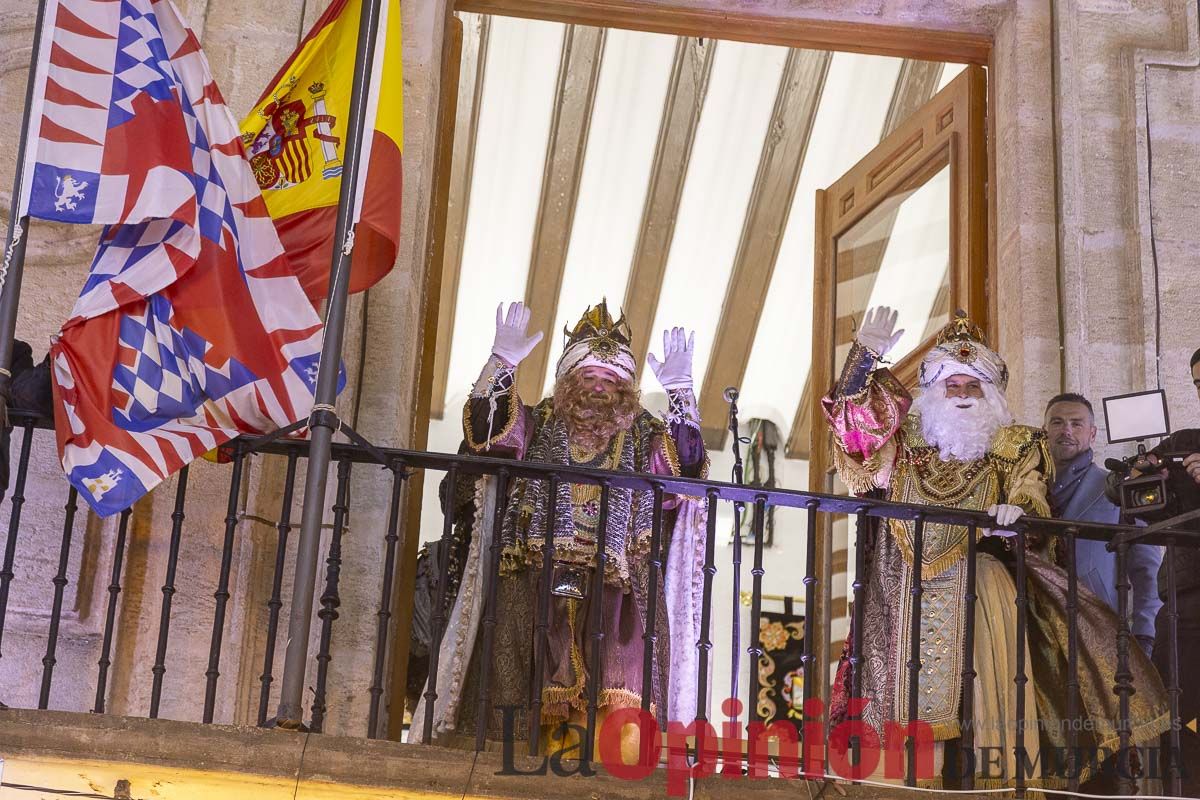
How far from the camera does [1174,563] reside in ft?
18.8

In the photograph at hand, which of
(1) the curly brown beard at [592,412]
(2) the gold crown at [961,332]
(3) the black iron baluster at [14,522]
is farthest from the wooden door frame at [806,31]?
(3) the black iron baluster at [14,522]

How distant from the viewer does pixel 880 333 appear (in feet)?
20.6

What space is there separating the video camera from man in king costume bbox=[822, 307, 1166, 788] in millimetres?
282

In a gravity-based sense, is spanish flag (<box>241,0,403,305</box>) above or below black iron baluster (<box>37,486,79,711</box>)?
above

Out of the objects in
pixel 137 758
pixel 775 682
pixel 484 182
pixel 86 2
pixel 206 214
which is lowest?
pixel 137 758

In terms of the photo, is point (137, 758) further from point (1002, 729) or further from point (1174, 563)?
point (1174, 563)

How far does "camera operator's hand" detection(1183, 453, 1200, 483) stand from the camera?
5.75 m

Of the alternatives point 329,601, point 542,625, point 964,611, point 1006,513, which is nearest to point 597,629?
point 542,625

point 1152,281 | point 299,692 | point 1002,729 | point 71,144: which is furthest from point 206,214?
point 1152,281

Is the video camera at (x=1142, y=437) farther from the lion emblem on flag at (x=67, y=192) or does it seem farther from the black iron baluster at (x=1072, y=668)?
the lion emblem on flag at (x=67, y=192)

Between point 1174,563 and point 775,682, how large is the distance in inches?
169

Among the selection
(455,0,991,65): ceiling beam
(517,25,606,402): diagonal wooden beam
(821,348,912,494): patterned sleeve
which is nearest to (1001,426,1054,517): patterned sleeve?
(821,348,912,494): patterned sleeve

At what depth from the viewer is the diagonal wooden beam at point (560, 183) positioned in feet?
32.3

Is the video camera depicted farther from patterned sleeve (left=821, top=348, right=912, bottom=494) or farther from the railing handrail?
patterned sleeve (left=821, top=348, right=912, bottom=494)
